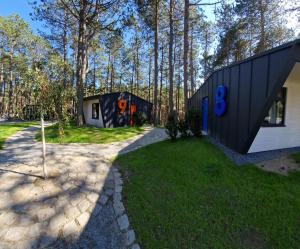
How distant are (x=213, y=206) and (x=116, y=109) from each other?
13286mm

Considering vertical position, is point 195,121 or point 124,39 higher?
point 124,39

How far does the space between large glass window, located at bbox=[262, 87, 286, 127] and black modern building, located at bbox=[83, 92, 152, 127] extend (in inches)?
443

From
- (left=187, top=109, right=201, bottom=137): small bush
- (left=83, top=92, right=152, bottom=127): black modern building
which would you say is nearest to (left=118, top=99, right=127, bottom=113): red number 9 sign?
(left=83, top=92, right=152, bottom=127): black modern building

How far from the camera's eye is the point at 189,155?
252 inches

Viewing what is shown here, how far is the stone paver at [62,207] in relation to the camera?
3117mm

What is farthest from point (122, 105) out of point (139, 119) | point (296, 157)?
point (296, 157)

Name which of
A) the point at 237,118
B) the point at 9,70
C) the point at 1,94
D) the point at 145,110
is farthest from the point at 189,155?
the point at 1,94

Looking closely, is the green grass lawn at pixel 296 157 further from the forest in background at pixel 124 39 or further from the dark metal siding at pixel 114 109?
the dark metal siding at pixel 114 109

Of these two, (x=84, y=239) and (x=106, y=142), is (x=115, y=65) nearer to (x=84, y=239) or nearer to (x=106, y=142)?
(x=106, y=142)

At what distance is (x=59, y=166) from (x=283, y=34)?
1754 centimetres

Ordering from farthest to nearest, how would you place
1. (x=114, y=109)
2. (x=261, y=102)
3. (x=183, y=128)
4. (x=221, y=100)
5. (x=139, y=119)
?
(x=139, y=119) → (x=114, y=109) → (x=183, y=128) → (x=221, y=100) → (x=261, y=102)

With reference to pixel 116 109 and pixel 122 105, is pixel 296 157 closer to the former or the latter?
pixel 116 109

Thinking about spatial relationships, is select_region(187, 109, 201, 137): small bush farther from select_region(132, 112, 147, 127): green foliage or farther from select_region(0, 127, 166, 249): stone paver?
select_region(132, 112, 147, 127): green foliage

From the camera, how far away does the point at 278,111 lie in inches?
280
